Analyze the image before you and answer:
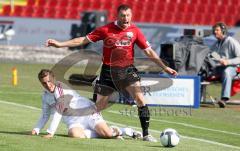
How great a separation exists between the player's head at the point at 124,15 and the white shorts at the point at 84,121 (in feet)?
4.57

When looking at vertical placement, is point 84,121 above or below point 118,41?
below

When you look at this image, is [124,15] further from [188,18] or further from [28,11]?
[188,18]

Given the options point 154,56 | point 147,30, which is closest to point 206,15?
point 147,30

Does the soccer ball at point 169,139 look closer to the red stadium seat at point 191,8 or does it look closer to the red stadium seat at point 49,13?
the red stadium seat at point 49,13

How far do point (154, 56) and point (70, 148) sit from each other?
2470 mm

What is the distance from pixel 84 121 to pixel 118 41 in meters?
1.30

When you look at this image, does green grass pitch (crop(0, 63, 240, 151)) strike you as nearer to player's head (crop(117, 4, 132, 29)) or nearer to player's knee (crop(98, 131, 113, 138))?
player's knee (crop(98, 131, 113, 138))

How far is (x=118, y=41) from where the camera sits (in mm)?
12055

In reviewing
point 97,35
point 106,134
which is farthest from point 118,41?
point 106,134

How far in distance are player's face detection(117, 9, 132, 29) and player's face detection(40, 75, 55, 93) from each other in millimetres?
1362

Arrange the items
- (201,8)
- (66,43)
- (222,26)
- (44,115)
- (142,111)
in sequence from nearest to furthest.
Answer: (44,115), (66,43), (142,111), (222,26), (201,8)

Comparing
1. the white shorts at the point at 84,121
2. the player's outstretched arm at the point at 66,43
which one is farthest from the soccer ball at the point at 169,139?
the player's outstretched arm at the point at 66,43

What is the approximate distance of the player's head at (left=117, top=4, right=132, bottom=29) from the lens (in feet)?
37.9

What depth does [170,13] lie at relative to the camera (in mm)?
40094
